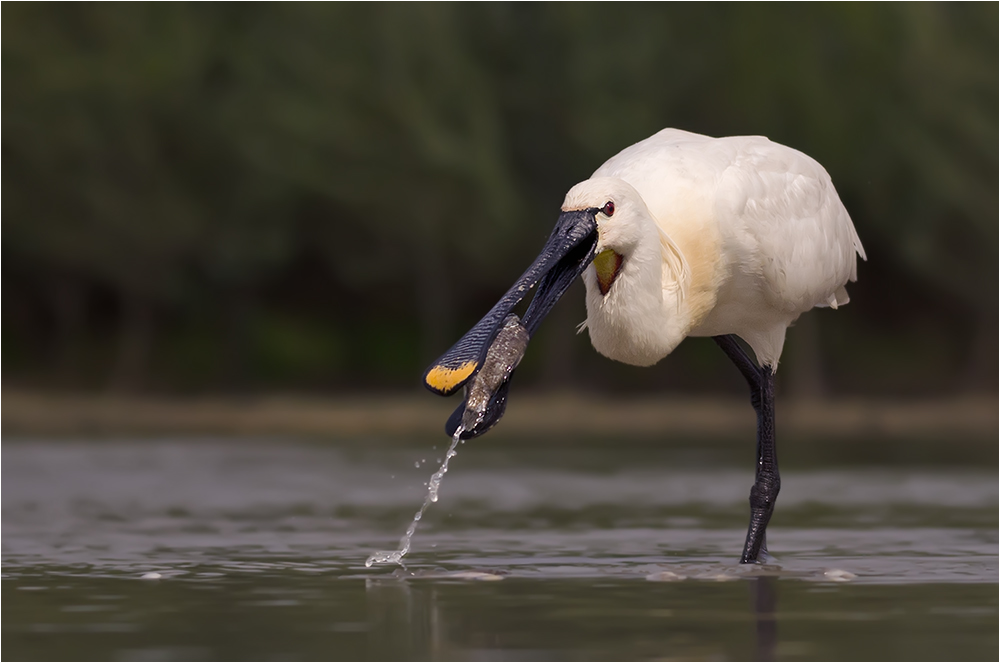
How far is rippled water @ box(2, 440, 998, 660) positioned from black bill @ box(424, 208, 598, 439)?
87 centimetres

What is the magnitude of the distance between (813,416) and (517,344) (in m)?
23.4

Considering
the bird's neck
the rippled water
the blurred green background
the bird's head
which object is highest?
the blurred green background

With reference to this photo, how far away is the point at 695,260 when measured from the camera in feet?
34.9

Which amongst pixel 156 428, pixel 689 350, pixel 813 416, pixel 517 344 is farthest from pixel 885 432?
pixel 517 344

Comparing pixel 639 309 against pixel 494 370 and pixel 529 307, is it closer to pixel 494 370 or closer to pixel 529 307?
pixel 529 307

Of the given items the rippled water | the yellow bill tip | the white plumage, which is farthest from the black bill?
the rippled water

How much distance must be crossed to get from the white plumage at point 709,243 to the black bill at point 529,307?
0.35 ft

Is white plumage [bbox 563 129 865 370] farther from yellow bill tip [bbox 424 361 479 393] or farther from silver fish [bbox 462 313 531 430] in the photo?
yellow bill tip [bbox 424 361 479 393]

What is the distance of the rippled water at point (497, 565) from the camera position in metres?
7.82

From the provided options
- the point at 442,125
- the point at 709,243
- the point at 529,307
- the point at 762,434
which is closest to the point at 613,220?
the point at 529,307

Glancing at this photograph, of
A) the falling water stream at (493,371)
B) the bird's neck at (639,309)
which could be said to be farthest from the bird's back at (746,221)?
the falling water stream at (493,371)

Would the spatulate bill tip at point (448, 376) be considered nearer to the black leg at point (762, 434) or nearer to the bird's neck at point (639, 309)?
the bird's neck at point (639, 309)

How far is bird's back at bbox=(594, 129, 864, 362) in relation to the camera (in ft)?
35.1

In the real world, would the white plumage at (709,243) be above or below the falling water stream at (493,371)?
above
